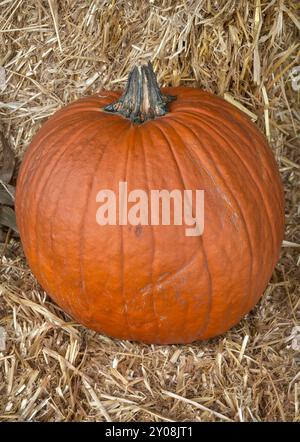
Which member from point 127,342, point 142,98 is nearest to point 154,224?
point 142,98

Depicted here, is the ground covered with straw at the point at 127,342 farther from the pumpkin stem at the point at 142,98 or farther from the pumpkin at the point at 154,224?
the pumpkin stem at the point at 142,98

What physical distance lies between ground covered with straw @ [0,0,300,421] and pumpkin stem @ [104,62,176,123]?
25.6 inches

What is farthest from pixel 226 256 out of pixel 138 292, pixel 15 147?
pixel 15 147

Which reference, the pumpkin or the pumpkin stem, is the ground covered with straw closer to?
the pumpkin

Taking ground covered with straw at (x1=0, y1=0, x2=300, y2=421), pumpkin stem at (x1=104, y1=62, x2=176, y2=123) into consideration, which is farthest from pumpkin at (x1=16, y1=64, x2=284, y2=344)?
ground covered with straw at (x1=0, y1=0, x2=300, y2=421)

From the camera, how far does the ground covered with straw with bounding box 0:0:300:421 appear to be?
6.93 feet

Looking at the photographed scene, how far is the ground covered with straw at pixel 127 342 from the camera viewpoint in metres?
2.11

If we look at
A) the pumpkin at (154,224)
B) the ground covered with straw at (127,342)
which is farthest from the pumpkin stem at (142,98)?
the ground covered with straw at (127,342)

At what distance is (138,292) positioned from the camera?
2.00 m

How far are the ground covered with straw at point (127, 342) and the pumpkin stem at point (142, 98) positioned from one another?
2.14 ft

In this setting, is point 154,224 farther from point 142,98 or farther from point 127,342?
point 127,342

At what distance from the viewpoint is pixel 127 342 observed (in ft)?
7.57

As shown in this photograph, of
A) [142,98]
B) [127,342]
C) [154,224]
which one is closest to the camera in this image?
[154,224]

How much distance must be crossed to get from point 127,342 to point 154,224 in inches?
21.6
